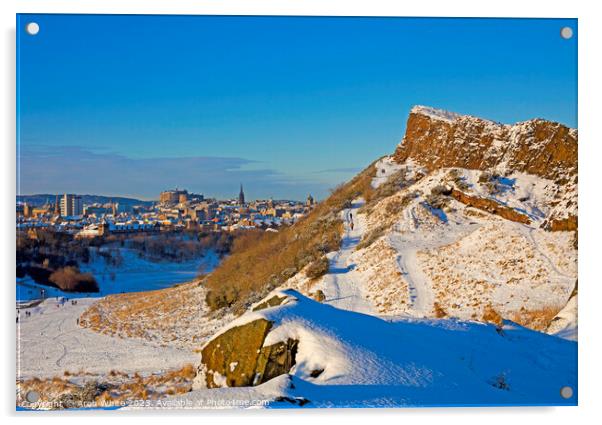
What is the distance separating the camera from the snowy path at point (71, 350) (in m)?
9.54

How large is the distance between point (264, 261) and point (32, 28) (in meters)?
7.49

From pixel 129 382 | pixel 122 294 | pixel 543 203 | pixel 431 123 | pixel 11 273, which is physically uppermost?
pixel 431 123

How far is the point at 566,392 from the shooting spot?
926cm

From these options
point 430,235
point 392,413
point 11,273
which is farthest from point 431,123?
point 11,273

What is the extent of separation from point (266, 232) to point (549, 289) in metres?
6.41

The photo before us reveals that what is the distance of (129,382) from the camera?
10172mm

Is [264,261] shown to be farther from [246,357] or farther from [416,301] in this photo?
[246,357]

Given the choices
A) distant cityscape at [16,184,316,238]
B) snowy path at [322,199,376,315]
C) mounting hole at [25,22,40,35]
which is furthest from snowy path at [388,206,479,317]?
mounting hole at [25,22,40,35]

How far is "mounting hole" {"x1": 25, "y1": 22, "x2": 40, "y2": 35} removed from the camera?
9227mm

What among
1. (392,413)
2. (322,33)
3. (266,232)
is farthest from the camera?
(266,232)

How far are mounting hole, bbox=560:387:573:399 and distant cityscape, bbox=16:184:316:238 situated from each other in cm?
635

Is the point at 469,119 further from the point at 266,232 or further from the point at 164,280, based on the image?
the point at 164,280

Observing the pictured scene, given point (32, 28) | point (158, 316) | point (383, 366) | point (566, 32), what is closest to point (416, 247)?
point (158, 316)

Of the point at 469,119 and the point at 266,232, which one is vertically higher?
the point at 469,119
